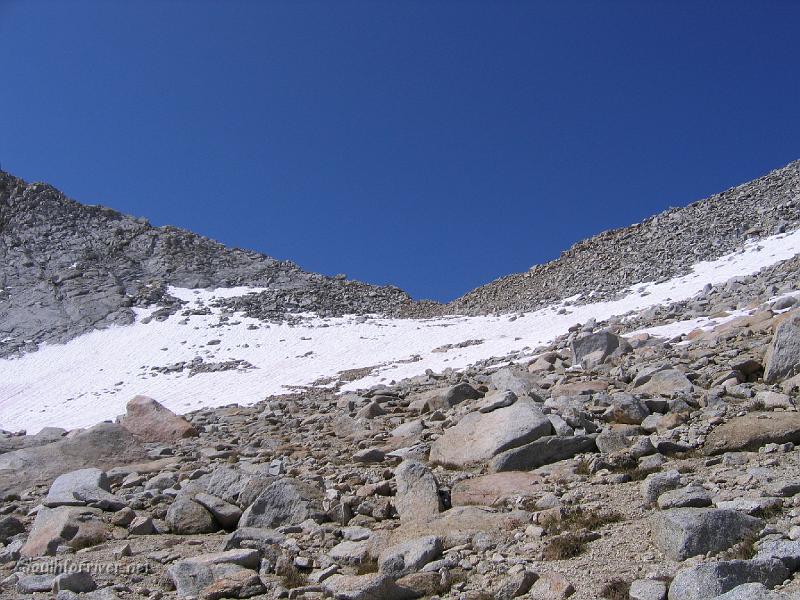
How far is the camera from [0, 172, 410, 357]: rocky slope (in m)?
45.2

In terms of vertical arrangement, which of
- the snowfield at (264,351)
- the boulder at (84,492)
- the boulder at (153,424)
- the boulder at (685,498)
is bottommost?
the boulder at (685,498)

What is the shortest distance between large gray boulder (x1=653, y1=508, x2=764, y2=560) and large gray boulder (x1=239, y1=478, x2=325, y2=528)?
14.3 ft

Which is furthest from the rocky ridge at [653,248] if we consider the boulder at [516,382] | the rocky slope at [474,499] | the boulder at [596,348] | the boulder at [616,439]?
the boulder at [616,439]

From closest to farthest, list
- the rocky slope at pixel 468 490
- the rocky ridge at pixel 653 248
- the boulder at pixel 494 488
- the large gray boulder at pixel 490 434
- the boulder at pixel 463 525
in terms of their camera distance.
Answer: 1. the rocky slope at pixel 468 490
2. the boulder at pixel 463 525
3. the boulder at pixel 494 488
4. the large gray boulder at pixel 490 434
5. the rocky ridge at pixel 653 248

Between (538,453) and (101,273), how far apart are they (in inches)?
1943

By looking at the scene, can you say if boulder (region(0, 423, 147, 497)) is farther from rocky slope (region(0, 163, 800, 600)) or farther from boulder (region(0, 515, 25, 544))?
boulder (region(0, 515, 25, 544))

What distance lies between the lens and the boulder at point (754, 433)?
793 cm

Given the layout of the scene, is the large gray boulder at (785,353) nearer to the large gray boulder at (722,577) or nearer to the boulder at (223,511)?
the large gray boulder at (722,577)

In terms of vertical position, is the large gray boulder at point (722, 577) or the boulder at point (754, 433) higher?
the boulder at point (754, 433)

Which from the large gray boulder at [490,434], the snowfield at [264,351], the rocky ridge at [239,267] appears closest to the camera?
the large gray boulder at [490,434]

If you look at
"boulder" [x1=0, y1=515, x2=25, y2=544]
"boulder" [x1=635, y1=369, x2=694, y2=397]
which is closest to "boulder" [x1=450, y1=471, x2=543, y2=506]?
"boulder" [x1=635, y1=369, x2=694, y2=397]

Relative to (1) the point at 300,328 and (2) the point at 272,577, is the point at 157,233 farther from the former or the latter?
(2) the point at 272,577

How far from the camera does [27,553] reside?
829 centimetres

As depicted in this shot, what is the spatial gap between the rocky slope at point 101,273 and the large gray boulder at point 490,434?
34282 millimetres
